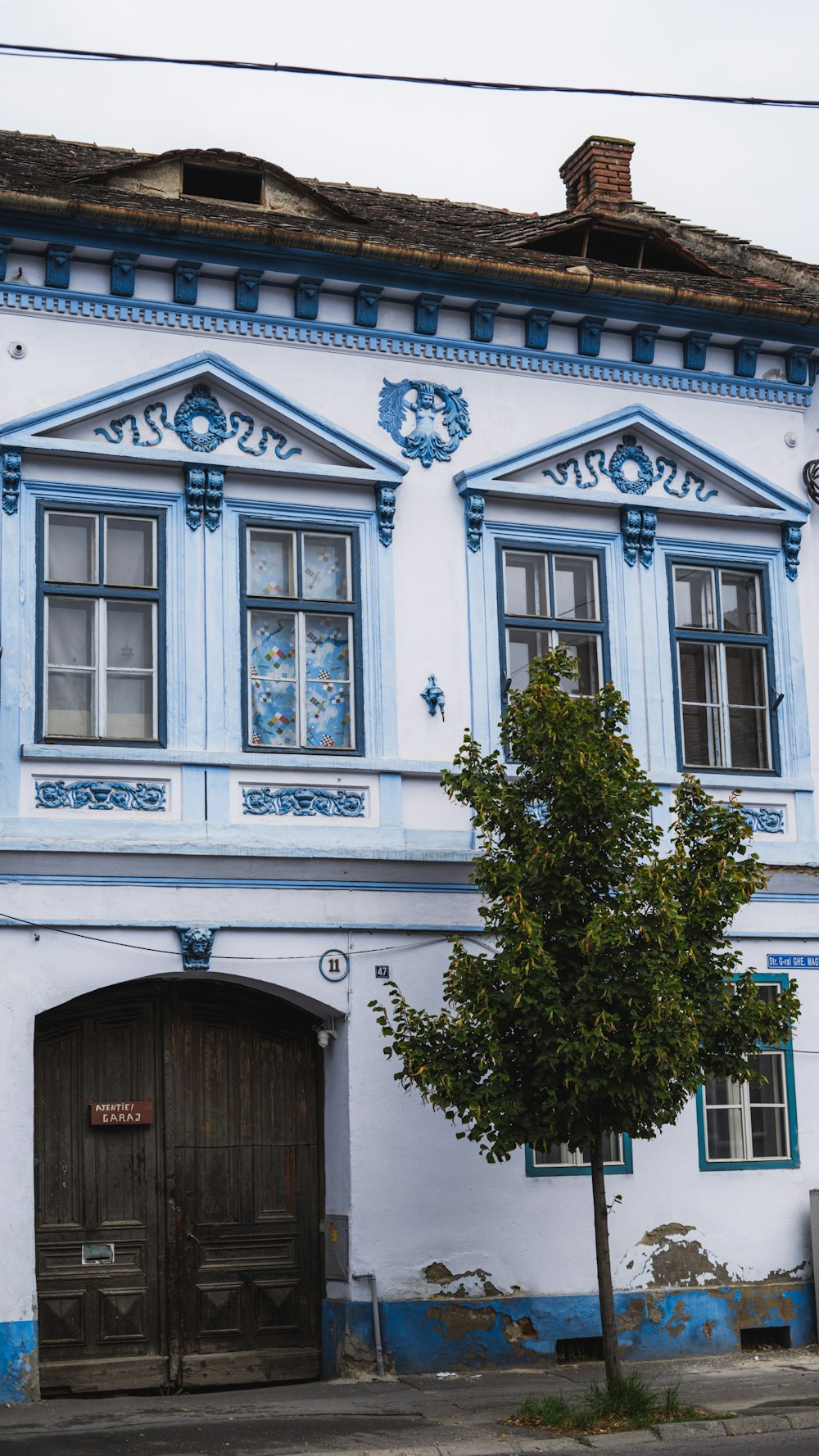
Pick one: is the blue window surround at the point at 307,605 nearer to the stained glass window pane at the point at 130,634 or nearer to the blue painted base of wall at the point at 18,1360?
the stained glass window pane at the point at 130,634

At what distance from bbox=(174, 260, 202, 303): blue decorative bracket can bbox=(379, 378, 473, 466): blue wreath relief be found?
167 centimetres

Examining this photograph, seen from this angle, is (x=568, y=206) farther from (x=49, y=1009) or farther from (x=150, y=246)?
(x=49, y=1009)

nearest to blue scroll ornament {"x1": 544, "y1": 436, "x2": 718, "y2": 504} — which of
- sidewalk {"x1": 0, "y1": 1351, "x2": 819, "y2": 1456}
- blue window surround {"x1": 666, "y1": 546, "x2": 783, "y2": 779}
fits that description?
blue window surround {"x1": 666, "y1": 546, "x2": 783, "y2": 779}

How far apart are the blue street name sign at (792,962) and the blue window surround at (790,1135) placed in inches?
3.1

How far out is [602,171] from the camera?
59.3 ft

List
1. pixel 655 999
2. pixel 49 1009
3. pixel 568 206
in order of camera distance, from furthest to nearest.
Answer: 1. pixel 568 206
2. pixel 49 1009
3. pixel 655 999

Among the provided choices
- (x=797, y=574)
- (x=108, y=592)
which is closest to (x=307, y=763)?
(x=108, y=592)

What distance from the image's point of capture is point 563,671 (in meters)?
12.3

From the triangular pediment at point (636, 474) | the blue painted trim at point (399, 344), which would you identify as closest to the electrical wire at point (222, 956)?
the triangular pediment at point (636, 474)

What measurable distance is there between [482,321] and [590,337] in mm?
971

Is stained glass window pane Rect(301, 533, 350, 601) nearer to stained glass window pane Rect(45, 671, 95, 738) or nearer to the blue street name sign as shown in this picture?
stained glass window pane Rect(45, 671, 95, 738)

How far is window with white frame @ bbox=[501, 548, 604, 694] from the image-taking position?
14523 mm

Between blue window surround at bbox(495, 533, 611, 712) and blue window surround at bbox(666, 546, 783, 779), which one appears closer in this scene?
blue window surround at bbox(495, 533, 611, 712)

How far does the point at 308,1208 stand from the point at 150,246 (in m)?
7.22
